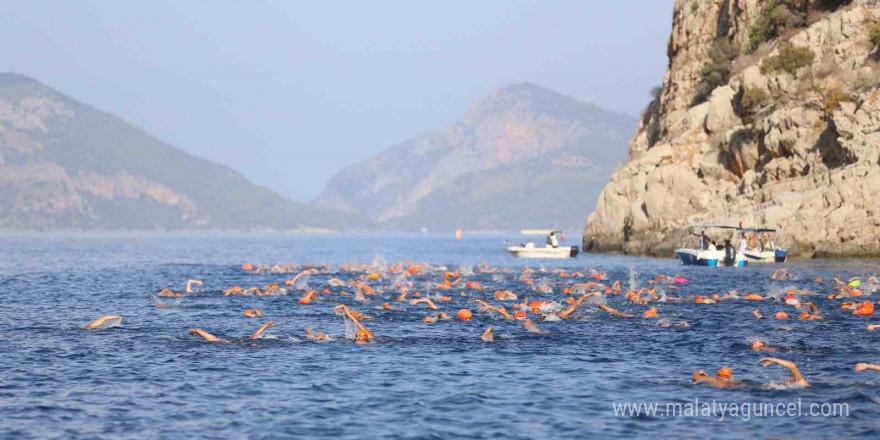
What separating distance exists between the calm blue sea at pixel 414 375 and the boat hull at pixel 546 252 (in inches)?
2378

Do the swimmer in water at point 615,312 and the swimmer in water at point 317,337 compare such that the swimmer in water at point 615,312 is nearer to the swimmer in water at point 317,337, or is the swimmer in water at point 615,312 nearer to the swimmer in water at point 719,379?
the swimmer in water at point 317,337

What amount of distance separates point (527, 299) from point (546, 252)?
2308 inches

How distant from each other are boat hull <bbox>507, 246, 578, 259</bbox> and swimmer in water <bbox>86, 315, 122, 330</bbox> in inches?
2774

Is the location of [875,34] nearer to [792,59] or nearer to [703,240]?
[792,59]

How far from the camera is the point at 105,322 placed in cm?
3334

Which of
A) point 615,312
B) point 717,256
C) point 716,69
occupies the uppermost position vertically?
point 716,69

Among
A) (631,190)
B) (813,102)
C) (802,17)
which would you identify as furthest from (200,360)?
(802,17)

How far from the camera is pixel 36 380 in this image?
902 inches

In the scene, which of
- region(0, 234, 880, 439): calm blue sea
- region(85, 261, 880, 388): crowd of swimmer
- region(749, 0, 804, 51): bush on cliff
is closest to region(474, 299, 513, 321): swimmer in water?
region(85, 261, 880, 388): crowd of swimmer

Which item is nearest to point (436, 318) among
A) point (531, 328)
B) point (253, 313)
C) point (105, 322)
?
point (531, 328)

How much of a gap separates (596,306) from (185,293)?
21060 mm

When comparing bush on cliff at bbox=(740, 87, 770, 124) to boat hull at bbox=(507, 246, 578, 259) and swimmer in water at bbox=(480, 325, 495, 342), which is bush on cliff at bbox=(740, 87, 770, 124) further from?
swimmer in water at bbox=(480, 325, 495, 342)

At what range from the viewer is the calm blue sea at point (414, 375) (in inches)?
725

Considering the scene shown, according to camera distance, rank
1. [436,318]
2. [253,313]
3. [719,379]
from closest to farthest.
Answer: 1. [719,379]
2. [436,318]
3. [253,313]
